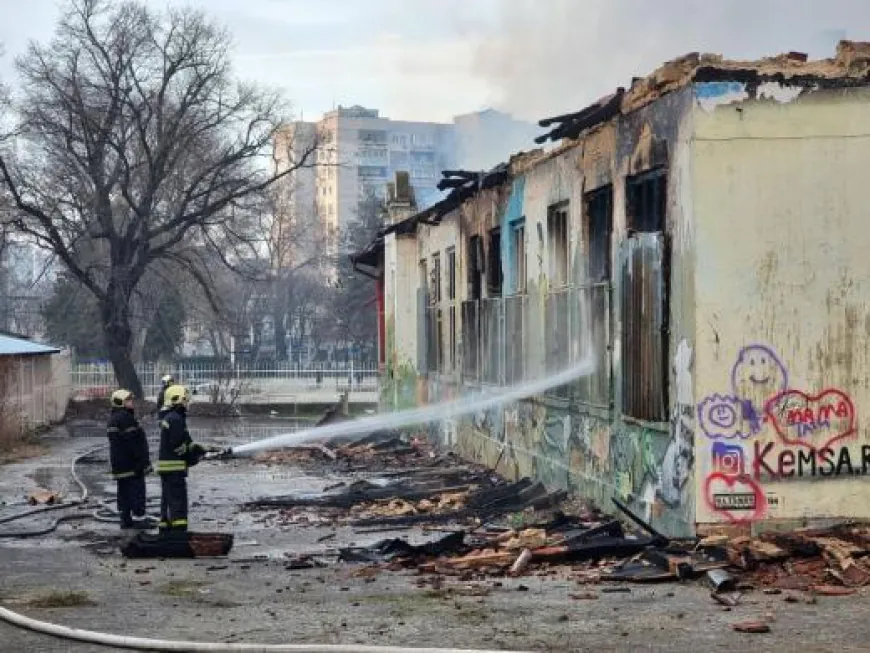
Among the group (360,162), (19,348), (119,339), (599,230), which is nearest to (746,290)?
(599,230)

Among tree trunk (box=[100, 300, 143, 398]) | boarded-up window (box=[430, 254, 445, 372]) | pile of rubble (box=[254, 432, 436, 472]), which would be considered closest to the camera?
pile of rubble (box=[254, 432, 436, 472])

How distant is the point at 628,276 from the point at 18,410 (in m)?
19.1

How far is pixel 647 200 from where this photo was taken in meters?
12.1

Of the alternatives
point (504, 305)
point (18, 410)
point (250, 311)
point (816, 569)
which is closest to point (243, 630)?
point (816, 569)

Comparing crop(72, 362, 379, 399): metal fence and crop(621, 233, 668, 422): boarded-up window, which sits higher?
crop(621, 233, 668, 422): boarded-up window

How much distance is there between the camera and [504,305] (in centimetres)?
1797

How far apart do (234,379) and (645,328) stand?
34358 millimetres

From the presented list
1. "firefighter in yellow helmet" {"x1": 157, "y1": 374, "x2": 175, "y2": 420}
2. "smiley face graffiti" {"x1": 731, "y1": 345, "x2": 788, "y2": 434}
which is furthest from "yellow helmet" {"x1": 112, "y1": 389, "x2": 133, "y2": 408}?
"smiley face graffiti" {"x1": 731, "y1": 345, "x2": 788, "y2": 434}

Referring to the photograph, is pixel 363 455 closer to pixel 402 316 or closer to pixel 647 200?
pixel 402 316

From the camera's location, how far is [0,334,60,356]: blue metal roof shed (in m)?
29.5

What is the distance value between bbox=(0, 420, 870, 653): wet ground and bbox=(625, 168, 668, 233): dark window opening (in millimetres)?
3454

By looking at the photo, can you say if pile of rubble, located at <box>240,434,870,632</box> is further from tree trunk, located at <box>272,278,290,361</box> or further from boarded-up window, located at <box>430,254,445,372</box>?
tree trunk, located at <box>272,278,290,361</box>

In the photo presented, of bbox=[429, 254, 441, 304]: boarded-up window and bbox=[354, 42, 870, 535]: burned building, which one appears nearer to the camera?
bbox=[354, 42, 870, 535]: burned building

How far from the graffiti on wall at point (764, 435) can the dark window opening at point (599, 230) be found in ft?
8.59
